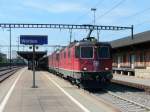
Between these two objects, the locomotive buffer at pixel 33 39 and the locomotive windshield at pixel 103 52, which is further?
the locomotive buffer at pixel 33 39

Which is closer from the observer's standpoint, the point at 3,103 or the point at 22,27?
the point at 3,103

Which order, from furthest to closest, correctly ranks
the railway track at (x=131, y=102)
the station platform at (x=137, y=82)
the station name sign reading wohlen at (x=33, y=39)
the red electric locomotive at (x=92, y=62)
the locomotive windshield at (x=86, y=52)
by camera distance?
1. the station name sign reading wohlen at (x=33, y=39)
2. the station platform at (x=137, y=82)
3. the locomotive windshield at (x=86, y=52)
4. the red electric locomotive at (x=92, y=62)
5. the railway track at (x=131, y=102)

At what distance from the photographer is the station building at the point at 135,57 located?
1788 inches

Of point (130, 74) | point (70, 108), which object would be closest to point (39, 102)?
point (70, 108)

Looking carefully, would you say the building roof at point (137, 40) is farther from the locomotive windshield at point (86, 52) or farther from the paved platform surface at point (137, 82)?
the locomotive windshield at point (86, 52)

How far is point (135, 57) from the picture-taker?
52.8 metres

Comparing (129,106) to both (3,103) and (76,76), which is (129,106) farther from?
(76,76)

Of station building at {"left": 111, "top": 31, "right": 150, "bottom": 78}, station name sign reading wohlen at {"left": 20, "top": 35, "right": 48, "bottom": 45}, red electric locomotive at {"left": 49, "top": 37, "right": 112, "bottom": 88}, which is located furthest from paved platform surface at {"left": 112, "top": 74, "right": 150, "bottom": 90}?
station name sign reading wohlen at {"left": 20, "top": 35, "right": 48, "bottom": 45}

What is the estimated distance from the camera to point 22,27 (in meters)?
62.6

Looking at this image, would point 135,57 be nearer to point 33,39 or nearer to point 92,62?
point 33,39

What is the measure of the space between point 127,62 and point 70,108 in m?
41.1

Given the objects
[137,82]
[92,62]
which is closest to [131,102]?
[92,62]

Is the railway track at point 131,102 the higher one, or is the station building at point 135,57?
the station building at point 135,57

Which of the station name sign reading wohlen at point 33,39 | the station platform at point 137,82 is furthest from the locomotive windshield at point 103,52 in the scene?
the station name sign reading wohlen at point 33,39
